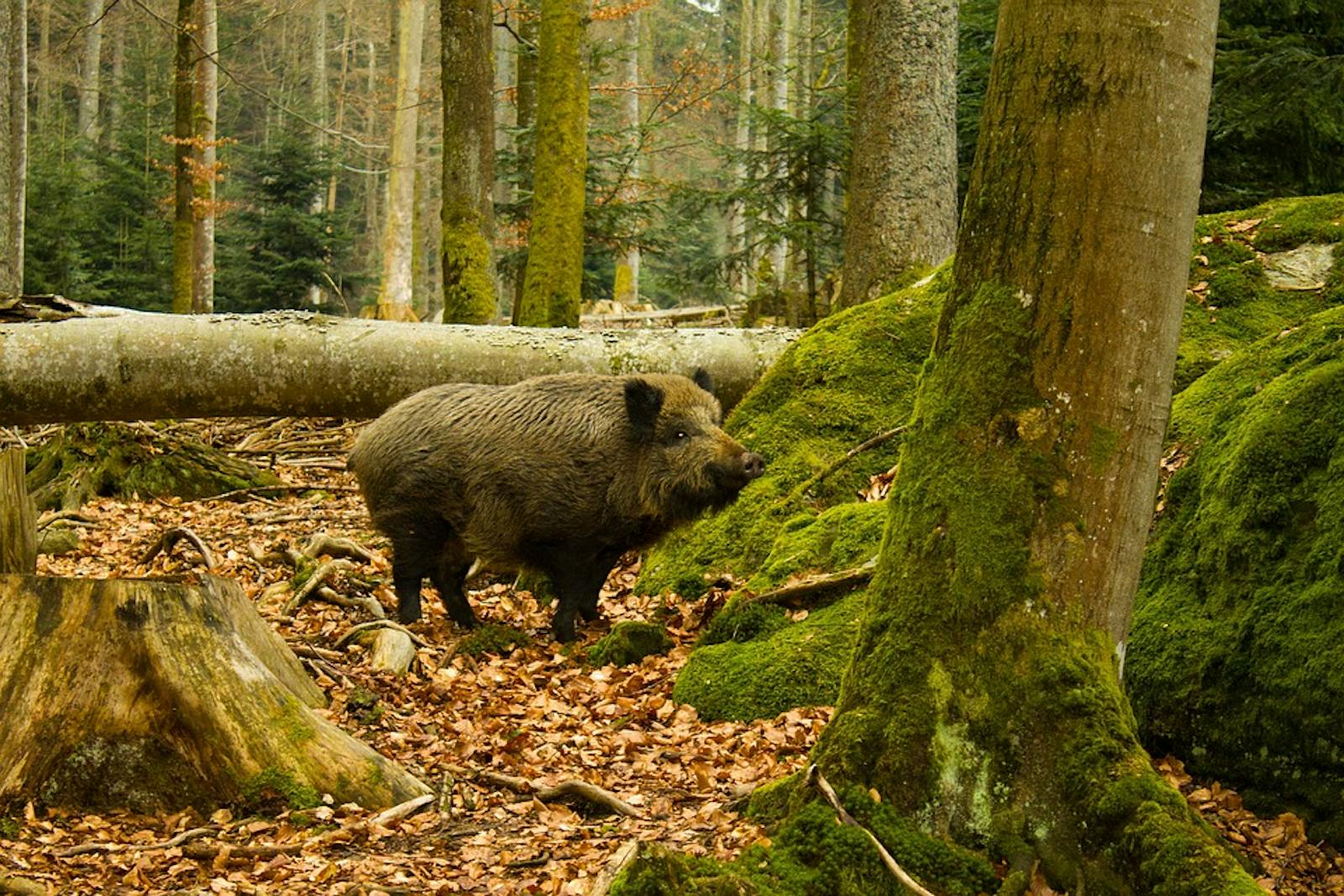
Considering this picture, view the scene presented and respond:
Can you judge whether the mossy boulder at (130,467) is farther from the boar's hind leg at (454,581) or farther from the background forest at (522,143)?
the background forest at (522,143)

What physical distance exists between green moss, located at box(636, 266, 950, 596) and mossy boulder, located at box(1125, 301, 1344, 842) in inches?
126

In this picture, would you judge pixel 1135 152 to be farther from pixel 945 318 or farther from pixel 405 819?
pixel 405 819

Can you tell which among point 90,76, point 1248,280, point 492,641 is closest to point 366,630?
point 492,641

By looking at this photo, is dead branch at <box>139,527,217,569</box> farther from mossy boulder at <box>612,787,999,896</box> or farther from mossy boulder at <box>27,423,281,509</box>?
mossy boulder at <box>612,787,999,896</box>

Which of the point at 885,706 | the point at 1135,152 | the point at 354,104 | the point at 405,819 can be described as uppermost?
the point at 354,104

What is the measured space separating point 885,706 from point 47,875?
9.96ft

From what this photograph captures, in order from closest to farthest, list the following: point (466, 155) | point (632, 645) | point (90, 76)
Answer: point (632, 645) < point (466, 155) < point (90, 76)

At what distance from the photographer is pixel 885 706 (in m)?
4.26

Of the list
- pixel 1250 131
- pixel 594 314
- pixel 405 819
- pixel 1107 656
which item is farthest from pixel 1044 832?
pixel 594 314

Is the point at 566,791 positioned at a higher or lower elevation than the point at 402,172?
lower

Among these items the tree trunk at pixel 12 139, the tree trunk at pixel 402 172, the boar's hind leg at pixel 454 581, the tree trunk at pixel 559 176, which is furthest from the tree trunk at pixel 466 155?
the tree trunk at pixel 402 172

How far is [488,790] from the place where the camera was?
566cm

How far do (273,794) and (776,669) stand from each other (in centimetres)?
273

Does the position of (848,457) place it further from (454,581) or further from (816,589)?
(454,581)
